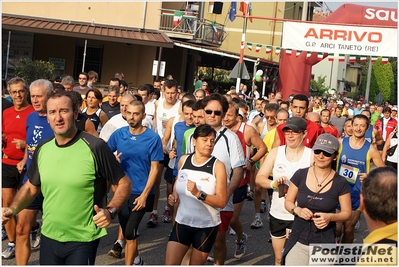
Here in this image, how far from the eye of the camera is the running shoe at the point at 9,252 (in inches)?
289

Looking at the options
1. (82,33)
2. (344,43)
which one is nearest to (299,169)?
(344,43)

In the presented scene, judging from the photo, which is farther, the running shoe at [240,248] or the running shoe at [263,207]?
the running shoe at [263,207]

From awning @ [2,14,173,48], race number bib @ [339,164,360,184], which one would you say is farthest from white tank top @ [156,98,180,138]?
awning @ [2,14,173,48]

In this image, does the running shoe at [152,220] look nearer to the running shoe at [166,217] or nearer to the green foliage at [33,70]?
the running shoe at [166,217]

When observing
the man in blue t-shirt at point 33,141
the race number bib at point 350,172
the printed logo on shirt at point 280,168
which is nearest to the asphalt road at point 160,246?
the man in blue t-shirt at point 33,141

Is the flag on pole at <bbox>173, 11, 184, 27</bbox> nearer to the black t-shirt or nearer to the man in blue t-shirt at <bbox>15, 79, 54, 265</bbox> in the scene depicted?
the man in blue t-shirt at <bbox>15, 79, 54, 265</bbox>

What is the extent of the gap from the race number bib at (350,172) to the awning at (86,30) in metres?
19.5

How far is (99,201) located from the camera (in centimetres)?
495

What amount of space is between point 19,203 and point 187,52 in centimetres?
2929

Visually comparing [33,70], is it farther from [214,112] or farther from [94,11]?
[214,112]

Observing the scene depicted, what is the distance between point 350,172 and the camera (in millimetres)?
7652

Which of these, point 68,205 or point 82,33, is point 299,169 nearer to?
point 68,205

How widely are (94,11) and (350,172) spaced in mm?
23075

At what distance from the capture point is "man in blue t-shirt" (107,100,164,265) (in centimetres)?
696
